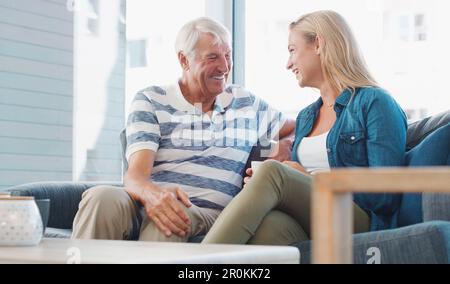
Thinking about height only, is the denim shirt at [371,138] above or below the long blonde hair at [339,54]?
below

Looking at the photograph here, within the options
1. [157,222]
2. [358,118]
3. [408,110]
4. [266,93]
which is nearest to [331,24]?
[358,118]

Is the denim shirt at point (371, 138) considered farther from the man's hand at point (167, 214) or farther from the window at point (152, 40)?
the window at point (152, 40)

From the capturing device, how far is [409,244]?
2.10m

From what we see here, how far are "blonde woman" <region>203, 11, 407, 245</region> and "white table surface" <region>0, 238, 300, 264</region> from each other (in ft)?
1.47

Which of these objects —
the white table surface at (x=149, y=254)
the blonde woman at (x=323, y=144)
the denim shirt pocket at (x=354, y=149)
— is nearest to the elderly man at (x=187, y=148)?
the blonde woman at (x=323, y=144)

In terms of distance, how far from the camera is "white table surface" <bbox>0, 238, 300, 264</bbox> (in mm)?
1496

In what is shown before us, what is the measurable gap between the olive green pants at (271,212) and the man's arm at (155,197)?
1.04 ft

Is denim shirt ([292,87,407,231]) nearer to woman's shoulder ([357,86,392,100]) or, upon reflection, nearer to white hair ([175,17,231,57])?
woman's shoulder ([357,86,392,100])

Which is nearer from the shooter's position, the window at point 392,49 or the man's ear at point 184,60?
the man's ear at point 184,60

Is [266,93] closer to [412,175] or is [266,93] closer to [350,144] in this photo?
[350,144]

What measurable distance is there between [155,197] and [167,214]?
79 millimetres

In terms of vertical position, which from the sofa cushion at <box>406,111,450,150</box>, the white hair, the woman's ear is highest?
the white hair

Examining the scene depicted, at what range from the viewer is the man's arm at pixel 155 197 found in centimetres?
252

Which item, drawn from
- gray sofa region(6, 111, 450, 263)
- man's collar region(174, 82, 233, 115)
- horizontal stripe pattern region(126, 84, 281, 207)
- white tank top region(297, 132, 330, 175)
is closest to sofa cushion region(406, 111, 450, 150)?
gray sofa region(6, 111, 450, 263)
